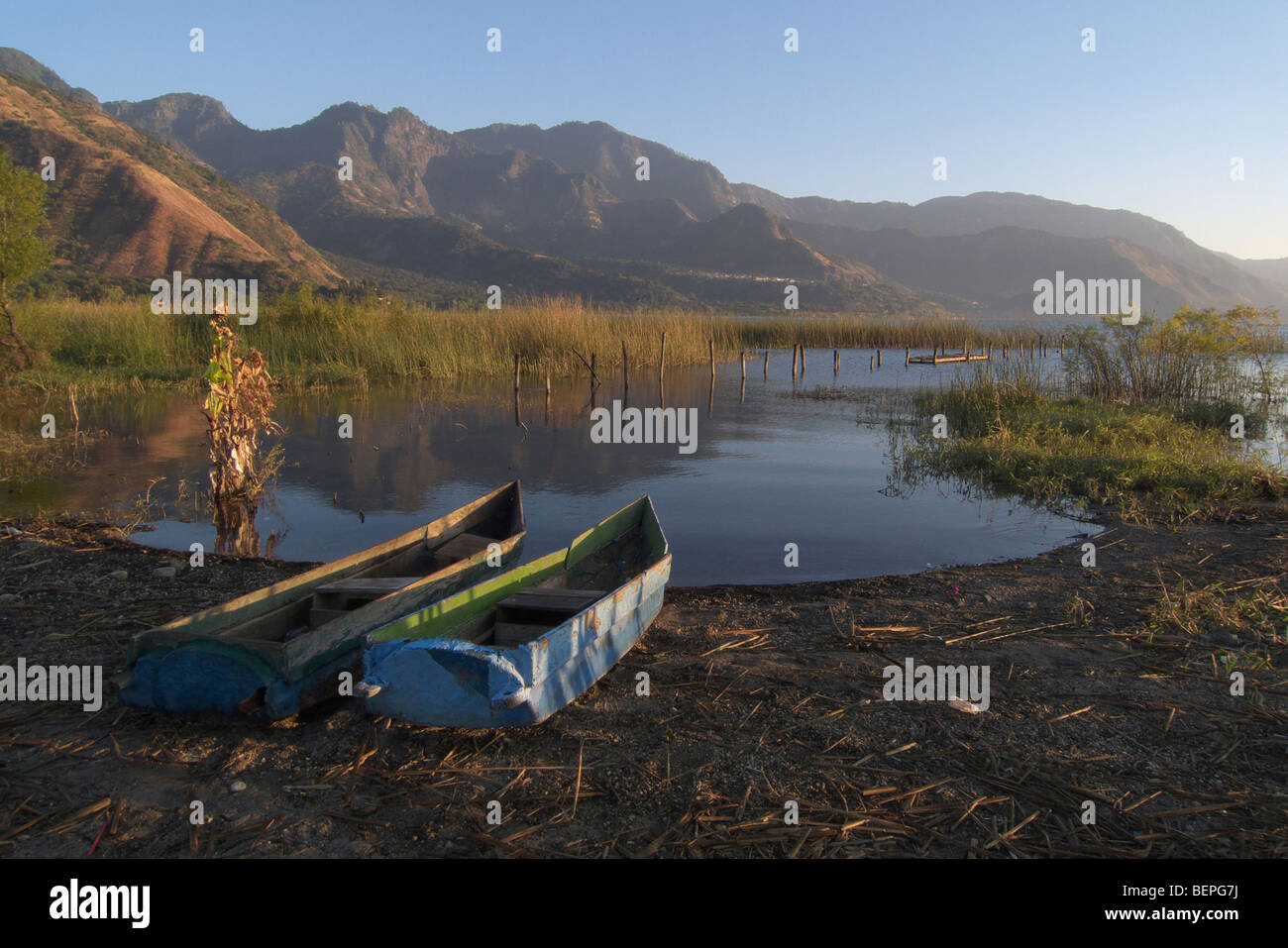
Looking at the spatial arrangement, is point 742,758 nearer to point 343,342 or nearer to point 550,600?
point 550,600

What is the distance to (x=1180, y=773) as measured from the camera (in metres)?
3.66

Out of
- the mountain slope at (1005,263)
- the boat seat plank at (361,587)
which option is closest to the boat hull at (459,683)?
the boat seat plank at (361,587)

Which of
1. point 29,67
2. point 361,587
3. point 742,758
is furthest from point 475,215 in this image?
point 742,758

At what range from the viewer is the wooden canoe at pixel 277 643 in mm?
3805

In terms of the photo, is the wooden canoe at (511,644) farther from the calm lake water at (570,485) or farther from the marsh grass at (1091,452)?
the marsh grass at (1091,452)

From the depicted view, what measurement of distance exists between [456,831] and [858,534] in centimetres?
632

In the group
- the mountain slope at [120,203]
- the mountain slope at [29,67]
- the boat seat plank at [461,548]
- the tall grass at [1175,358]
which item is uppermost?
the mountain slope at [29,67]

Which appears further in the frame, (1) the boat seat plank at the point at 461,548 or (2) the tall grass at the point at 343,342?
(2) the tall grass at the point at 343,342

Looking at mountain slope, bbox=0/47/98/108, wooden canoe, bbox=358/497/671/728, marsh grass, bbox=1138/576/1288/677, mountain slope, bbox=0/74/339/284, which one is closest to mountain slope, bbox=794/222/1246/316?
mountain slope, bbox=0/74/339/284

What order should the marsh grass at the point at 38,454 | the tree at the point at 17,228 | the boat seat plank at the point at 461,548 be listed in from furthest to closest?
the tree at the point at 17,228
the marsh grass at the point at 38,454
the boat seat plank at the point at 461,548

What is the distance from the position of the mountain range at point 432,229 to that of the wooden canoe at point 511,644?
1530 cm

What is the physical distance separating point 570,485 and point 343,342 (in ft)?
46.4

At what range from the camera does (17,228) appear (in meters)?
16.8
